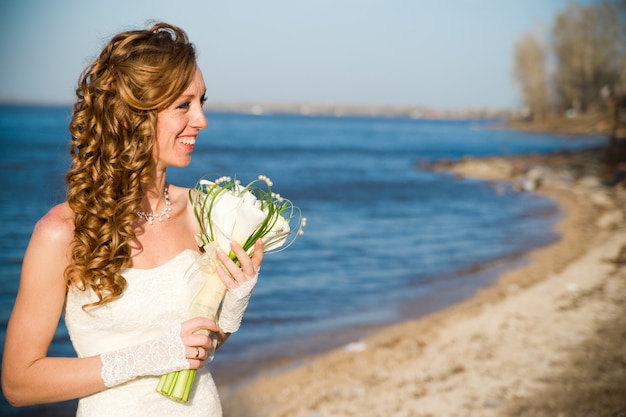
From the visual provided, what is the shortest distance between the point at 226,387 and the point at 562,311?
5.03 m

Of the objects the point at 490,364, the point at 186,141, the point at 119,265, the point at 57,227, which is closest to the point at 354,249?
the point at 490,364

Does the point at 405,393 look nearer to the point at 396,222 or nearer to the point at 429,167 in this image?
the point at 396,222

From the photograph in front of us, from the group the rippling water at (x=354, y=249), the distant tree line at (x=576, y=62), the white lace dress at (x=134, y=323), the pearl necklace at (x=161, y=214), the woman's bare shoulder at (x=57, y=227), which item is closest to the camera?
the woman's bare shoulder at (x=57, y=227)

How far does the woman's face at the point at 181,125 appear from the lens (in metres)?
2.53

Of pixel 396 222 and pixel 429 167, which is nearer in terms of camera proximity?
pixel 396 222

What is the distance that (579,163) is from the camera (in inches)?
1305

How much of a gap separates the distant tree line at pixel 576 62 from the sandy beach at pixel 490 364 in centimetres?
5117

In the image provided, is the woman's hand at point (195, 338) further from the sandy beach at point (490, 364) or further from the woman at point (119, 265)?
the sandy beach at point (490, 364)

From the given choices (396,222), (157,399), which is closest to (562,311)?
(157,399)

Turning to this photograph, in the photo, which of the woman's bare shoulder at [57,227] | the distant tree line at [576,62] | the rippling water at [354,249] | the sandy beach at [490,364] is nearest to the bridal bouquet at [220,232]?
the woman's bare shoulder at [57,227]

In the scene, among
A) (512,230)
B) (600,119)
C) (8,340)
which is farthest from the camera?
(600,119)

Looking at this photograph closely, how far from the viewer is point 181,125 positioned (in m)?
2.56

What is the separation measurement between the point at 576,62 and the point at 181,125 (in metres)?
75.2

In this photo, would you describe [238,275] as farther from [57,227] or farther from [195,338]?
[57,227]
